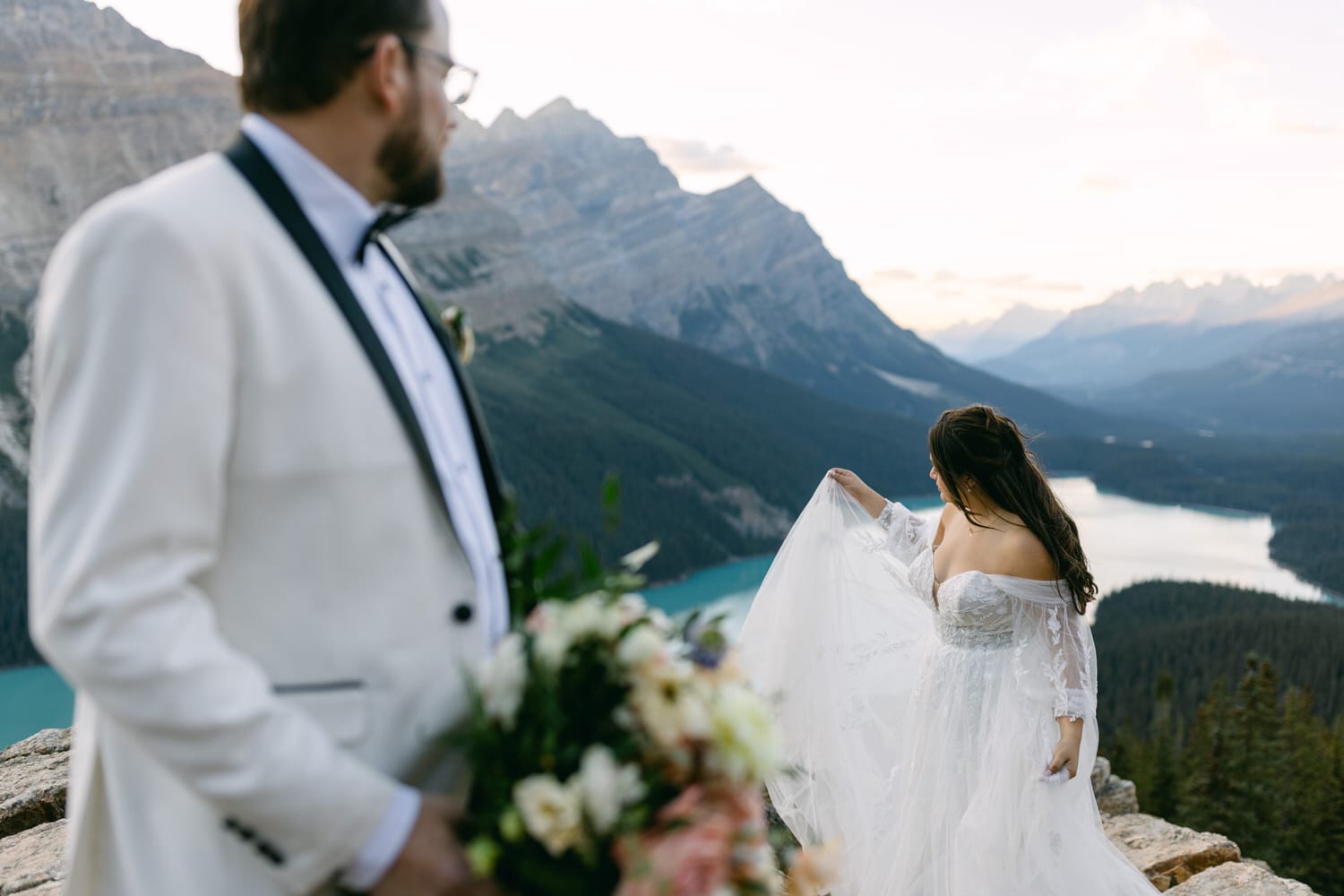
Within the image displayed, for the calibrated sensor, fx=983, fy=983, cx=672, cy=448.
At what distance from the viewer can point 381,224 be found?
5.25 ft

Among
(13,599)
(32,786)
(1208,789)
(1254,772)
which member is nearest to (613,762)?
(32,786)

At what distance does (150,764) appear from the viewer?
4.86 feet

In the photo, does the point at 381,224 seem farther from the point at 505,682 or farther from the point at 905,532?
the point at 905,532

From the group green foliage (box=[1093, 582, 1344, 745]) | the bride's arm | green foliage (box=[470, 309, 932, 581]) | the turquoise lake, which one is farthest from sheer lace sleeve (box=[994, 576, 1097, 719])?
green foliage (box=[470, 309, 932, 581])

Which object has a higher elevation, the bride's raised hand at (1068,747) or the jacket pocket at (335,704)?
the jacket pocket at (335,704)

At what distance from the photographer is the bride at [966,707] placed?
4934mm

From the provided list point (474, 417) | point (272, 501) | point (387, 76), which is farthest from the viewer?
point (474, 417)

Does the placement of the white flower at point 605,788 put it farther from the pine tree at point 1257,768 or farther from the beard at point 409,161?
the pine tree at point 1257,768

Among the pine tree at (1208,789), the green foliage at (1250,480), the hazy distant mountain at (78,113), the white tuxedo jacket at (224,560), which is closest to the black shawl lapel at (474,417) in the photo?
the white tuxedo jacket at (224,560)

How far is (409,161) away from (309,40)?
0.23 m

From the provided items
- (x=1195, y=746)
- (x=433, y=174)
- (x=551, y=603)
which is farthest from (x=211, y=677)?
(x=1195, y=746)

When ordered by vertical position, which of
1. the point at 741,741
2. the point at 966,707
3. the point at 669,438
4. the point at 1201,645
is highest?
the point at 741,741

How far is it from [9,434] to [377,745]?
102707 mm

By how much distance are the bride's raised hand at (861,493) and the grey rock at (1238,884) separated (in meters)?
2.59
